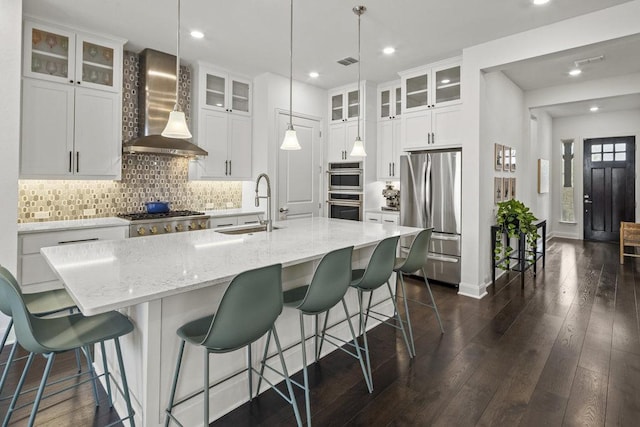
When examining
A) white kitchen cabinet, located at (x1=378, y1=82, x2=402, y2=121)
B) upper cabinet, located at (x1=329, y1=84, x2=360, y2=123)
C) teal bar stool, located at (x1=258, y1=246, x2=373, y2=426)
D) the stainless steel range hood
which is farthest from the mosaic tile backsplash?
teal bar stool, located at (x1=258, y1=246, x2=373, y2=426)

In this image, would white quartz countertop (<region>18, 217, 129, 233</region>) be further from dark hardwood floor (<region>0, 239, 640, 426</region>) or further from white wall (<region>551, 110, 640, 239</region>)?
white wall (<region>551, 110, 640, 239</region>)

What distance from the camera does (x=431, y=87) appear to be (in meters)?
4.54

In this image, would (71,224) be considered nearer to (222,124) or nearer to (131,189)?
(131,189)

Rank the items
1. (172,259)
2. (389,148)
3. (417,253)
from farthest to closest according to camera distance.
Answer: (389,148)
(417,253)
(172,259)

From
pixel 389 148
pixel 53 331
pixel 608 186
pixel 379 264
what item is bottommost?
pixel 53 331

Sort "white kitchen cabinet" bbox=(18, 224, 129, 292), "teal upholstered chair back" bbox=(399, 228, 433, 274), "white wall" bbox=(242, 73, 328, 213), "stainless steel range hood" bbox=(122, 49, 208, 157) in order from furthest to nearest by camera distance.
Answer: "white wall" bbox=(242, 73, 328, 213), "stainless steel range hood" bbox=(122, 49, 208, 157), "white kitchen cabinet" bbox=(18, 224, 129, 292), "teal upholstered chair back" bbox=(399, 228, 433, 274)

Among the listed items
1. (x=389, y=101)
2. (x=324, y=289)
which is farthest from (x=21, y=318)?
(x=389, y=101)

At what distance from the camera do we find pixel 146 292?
138 centimetres

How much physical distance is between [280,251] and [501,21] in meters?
3.13

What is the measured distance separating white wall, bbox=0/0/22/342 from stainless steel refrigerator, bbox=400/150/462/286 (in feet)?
13.5

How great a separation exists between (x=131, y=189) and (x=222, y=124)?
143 centimetres

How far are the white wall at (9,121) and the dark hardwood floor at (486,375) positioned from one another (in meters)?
1.12

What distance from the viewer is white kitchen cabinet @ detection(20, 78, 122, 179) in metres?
3.31

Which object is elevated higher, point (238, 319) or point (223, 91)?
point (223, 91)
